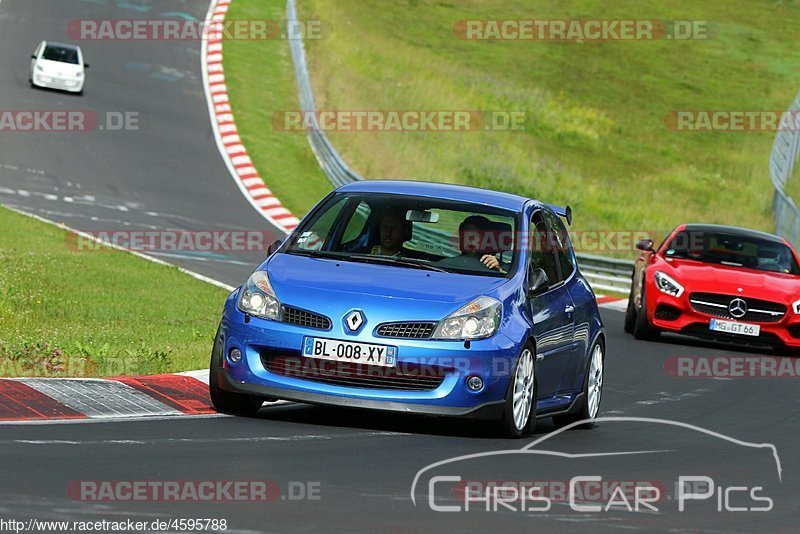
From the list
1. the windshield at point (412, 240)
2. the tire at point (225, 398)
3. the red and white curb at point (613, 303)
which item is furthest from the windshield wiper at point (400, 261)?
the red and white curb at point (613, 303)

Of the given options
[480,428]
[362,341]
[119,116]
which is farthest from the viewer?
[119,116]

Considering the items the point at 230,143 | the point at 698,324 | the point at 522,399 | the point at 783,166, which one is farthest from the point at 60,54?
the point at 522,399

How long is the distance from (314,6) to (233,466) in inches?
1746

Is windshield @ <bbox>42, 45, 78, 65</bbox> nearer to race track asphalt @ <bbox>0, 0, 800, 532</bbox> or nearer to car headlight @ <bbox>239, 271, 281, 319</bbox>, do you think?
race track asphalt @ <bbox>0, 0, 800, 532</bbox>

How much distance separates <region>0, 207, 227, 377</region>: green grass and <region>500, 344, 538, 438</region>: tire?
3.18m

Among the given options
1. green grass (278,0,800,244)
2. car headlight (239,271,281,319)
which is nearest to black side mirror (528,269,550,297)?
car headlight (239,271,281,319)

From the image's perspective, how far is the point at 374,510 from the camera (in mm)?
7406

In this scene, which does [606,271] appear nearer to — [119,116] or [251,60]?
[119,116]

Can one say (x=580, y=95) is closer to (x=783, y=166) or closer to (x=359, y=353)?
(x=783, y=166)

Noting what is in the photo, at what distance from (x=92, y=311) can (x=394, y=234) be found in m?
6.34

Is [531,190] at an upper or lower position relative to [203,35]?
lower

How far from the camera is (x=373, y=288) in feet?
32.9

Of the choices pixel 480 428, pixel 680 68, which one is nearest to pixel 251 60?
pixel 680 68

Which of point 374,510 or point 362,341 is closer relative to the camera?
point 374,510
